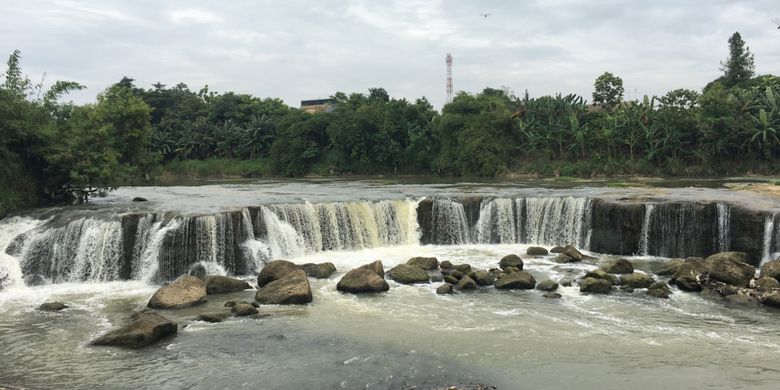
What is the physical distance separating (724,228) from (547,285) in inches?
284

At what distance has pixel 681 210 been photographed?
1808cm

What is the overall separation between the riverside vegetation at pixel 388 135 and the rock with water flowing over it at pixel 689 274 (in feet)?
55.6

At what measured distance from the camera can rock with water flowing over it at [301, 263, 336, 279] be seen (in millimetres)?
15266

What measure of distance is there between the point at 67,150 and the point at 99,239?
456 cm

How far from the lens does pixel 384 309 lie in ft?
40.0

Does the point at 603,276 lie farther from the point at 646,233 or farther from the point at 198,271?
the point at 198,271

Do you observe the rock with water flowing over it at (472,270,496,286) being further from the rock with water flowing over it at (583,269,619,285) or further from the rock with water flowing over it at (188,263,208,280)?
the rock with water flowing over it at (188,263,208,280)

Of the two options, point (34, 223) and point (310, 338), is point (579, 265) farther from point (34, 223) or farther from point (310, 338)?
point (34, 223)

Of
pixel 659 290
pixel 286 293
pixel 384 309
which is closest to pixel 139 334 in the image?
pixel 286 293

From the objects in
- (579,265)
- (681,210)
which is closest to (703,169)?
(681,210)

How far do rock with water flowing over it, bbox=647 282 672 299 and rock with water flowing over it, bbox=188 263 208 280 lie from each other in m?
10.9

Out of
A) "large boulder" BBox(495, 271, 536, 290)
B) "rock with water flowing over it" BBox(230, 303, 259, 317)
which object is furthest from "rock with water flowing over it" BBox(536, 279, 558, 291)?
"rock with water flowing over it" BBox(230, 303, 259, 317)

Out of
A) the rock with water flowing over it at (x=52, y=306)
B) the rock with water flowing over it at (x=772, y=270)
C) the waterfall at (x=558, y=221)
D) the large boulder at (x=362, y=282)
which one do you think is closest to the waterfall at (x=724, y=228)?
the rock with water flowing over it at (x=772, y=270)

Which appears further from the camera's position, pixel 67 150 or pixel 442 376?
pixel 67 150
